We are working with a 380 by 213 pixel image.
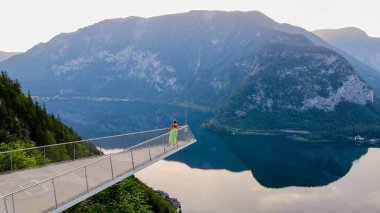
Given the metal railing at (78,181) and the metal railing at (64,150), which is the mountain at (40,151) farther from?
the metal railing at (78,181)

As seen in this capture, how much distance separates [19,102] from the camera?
6544cm

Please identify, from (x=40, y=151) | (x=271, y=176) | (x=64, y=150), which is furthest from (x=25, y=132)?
(x=271, y=176)

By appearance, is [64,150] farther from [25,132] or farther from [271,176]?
[271,176]

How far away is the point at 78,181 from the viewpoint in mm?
17766

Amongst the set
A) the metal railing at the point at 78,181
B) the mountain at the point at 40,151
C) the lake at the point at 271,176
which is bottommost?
the lake at the point at 271,176

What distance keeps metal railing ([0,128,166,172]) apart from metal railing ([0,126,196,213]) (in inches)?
131

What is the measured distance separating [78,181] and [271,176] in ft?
356

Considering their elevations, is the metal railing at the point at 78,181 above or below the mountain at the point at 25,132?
above

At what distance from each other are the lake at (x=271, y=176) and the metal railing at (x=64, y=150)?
59095mm

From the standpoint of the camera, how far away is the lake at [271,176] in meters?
92.9

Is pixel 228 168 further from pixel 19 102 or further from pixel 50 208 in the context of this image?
pixel 50 208

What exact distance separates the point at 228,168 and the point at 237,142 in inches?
1847

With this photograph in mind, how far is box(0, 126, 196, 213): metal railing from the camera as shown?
1472 centimetres

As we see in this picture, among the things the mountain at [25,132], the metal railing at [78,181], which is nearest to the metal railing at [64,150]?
the mountain at [25,132]
